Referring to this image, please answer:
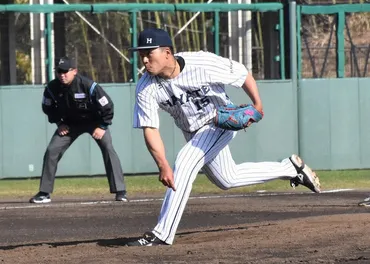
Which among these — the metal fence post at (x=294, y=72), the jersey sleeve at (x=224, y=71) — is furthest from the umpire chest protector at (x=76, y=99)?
the metal fence post at (x=294, y=72)

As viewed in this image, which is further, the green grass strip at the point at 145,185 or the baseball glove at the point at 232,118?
the green grass strip at the point at 145,185

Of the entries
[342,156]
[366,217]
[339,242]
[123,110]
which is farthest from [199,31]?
[339,242]

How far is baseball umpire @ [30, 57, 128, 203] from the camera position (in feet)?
40.5

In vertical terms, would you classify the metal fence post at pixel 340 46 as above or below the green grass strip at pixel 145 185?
above

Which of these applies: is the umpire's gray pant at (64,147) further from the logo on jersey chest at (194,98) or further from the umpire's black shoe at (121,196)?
the logo on jersey chest at (194,98)

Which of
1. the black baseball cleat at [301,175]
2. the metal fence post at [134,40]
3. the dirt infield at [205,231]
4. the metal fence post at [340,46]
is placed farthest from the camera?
the metal fence post at [340,46]

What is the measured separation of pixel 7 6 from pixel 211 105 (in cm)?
873

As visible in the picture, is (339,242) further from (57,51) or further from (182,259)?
(57,51)

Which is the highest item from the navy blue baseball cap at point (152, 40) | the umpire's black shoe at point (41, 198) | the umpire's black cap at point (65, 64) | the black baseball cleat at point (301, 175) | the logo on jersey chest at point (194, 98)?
the umpire's black cap at point (65, 64)

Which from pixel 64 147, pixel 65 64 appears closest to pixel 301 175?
pixel 65 64

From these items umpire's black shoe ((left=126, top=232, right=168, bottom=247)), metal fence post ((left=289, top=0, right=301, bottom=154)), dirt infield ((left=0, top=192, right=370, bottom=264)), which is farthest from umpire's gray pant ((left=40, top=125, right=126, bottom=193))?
metal fence post ((left=289, top=0, right=301, bottom=154))

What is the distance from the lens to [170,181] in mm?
7961

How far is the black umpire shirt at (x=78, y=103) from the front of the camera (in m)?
12.3

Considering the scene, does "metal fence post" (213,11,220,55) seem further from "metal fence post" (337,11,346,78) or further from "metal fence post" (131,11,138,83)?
"metal fence post" (337,11,346,78)
